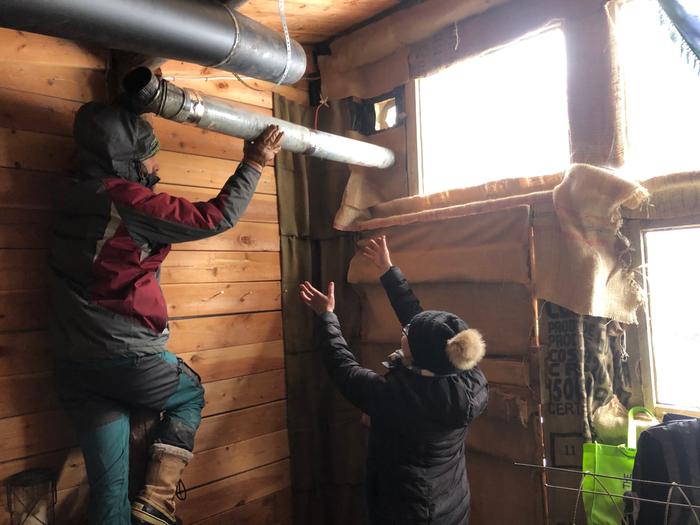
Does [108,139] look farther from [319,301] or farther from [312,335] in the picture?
[312,335]

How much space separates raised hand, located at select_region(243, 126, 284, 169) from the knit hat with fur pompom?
73cm

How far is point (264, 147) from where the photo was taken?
159 cm

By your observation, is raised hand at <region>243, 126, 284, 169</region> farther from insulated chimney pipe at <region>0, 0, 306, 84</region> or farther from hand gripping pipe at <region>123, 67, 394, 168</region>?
insulated chimney pipe at <region>0, 0, 306, 84</region>

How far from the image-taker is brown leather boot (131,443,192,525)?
1.41 metres

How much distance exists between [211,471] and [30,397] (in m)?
0.80

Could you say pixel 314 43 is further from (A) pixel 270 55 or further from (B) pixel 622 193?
(B) pixel 622 193

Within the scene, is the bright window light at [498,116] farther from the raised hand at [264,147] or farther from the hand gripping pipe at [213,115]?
the raised hand at [264,147]

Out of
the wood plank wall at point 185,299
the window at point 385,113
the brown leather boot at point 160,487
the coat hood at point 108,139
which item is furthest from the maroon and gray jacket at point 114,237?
the window at point 385,113

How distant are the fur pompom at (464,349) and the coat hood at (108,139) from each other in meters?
1.10

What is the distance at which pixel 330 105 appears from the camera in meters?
2.53

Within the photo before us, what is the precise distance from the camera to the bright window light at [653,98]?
5.30ft

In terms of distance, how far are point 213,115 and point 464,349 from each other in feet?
3.67

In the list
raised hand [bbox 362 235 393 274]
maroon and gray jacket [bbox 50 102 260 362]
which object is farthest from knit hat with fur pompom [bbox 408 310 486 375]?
maroon and gray jacket [bbox 50 102 260 362]

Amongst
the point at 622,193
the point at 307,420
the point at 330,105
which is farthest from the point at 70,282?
the point at 622,193
